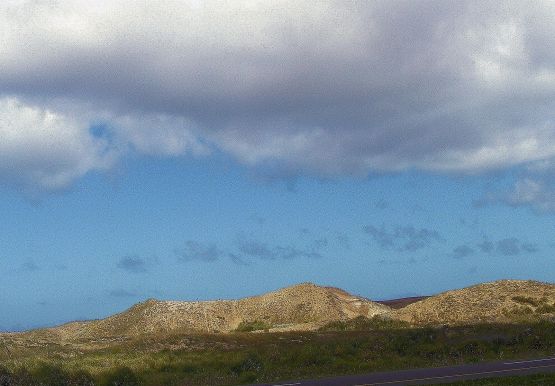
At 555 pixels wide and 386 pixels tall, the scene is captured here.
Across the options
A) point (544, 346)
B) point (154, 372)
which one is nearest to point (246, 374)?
point (154, 372)

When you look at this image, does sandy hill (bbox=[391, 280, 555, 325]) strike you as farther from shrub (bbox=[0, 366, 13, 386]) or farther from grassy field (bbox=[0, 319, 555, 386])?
shrub (bbox=[0, 366, 13, 386])

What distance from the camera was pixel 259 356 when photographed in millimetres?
35969

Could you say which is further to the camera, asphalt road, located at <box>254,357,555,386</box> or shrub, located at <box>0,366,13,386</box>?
shrub, located at <box>0,366,13,386</box>

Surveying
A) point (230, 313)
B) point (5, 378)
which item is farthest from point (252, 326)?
point (5, 378)

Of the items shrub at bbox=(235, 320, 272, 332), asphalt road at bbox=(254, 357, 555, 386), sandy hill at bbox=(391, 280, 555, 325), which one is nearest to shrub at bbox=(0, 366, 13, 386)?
asphalt road at bbox=(254, 357, 555, 386)

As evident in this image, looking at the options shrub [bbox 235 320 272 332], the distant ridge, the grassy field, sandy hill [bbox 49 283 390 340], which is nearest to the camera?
the grassy field

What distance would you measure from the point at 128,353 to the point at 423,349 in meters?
18.3

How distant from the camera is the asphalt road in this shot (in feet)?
85.7

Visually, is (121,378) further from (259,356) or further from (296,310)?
(296,310)

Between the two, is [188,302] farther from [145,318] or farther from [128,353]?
[128,353]

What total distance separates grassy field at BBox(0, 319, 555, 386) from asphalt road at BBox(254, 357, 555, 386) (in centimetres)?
252

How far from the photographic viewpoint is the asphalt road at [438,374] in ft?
85.7

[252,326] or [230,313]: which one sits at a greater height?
[230,313]

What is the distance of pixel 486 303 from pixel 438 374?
42004 mm
